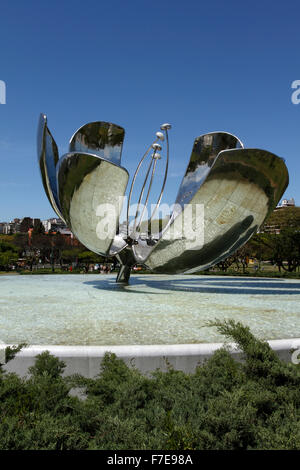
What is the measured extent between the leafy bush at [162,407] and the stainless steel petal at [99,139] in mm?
8852

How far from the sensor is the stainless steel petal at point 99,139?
480 inches

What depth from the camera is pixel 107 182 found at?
9.64 meters

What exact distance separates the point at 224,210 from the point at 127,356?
5.78 metres

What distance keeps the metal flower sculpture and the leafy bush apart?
5374 mm

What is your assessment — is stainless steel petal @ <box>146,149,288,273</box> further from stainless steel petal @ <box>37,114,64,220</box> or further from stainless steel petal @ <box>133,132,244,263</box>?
stainless steel petal @ <box>37,114,64,220</box>

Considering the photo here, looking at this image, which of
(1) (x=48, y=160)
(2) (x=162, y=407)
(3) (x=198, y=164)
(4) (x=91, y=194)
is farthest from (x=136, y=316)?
(3) (x=198, y=164)

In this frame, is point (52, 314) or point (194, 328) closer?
point (194, 328)

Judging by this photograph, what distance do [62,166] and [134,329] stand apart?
4713 mm

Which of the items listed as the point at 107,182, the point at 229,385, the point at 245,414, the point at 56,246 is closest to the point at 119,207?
the point at 107,182

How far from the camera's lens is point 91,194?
9.81 m

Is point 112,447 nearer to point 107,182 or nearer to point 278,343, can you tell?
point 278,343

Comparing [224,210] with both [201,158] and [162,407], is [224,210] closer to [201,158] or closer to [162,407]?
[201,158]

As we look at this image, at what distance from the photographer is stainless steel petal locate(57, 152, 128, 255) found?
921 cm

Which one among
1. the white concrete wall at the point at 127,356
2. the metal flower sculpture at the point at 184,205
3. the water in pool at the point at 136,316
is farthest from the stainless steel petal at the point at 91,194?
the white concrete wall at the point at 127,356
